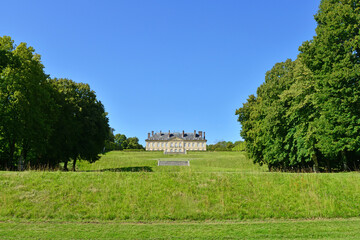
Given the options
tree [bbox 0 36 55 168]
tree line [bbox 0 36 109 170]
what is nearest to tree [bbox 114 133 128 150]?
tree line [bbox 0 36 109 170]

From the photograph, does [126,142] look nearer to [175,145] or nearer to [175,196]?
[175,145]

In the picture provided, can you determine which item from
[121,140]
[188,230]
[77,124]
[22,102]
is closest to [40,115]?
[22,102]

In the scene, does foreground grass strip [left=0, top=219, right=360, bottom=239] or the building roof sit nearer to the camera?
foreground grass strip [left=0, top=219, right=360, bottom=239]

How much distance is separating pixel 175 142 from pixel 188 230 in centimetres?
12188

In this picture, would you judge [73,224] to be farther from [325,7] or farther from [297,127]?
[325,7]

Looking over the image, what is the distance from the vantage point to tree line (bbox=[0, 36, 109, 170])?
23.9 metres

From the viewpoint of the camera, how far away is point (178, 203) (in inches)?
515

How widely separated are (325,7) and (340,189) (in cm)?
1516

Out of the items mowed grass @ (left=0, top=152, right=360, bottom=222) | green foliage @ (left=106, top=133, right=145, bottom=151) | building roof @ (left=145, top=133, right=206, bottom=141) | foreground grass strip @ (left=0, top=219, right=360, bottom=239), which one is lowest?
foreground grass strip @ (left=0, top=219, right=360, bottom=239)

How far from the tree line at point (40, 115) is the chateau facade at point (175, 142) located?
319ft

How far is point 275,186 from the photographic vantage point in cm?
1496

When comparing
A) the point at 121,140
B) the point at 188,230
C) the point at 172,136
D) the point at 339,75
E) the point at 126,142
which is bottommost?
the point at 188,230

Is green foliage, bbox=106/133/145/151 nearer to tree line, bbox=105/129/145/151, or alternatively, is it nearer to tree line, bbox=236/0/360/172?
tree line, bbox=105/129/145/151

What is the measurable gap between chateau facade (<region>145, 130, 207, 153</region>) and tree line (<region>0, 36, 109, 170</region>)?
319ft
